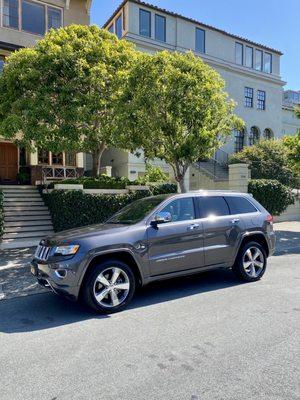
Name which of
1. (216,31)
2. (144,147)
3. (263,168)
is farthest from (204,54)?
(144,147)

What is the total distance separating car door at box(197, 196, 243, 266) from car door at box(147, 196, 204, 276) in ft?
0.53

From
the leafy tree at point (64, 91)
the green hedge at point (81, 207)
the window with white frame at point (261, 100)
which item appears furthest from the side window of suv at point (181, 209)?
the window with white frame at point (261, 100)

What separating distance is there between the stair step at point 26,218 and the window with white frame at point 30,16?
36.6 ft

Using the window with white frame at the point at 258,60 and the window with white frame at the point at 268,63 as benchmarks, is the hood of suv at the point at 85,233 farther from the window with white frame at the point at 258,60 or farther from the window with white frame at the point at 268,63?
the window with white frame at the point at 268,63

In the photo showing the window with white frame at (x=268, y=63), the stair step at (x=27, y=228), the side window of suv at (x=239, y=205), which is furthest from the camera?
the window with white frame at (x=268, y=63)

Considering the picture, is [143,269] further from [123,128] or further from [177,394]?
[123,128]

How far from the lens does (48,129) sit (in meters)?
12.4

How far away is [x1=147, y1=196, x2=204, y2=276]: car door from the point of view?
19.7ft

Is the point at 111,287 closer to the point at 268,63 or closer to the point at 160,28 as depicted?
the point at 160,28

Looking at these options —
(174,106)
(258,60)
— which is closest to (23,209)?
(174,106)

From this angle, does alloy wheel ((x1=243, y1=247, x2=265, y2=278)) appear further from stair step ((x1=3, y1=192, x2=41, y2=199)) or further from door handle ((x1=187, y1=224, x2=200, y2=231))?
stair step ((x1=3, y1=192, x2=41, y2=199))

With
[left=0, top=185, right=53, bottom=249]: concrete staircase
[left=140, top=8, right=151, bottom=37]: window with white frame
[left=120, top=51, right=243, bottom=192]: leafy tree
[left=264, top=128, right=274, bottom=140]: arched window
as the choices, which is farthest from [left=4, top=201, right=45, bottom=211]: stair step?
[left=264, top=128, right=274, bottom=140]: arched window

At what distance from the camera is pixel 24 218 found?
13.4 m

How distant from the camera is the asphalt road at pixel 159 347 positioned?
3426mm
